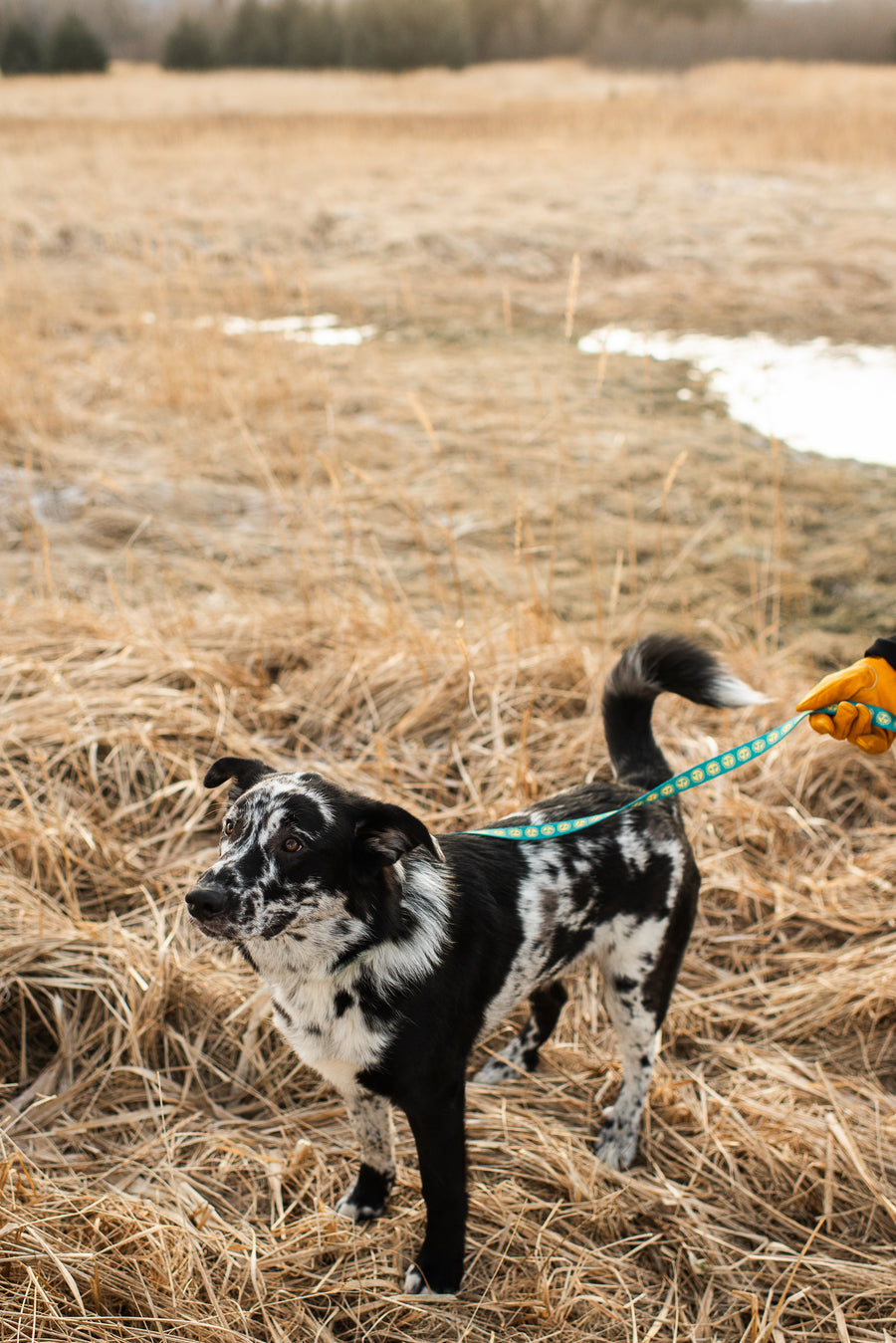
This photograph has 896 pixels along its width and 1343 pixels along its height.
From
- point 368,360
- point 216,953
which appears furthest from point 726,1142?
point 368,360

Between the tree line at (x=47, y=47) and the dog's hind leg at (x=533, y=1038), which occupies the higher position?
the tree line at (x=47, y=47)

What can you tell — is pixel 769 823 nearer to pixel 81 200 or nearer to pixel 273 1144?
pixel 273 1144

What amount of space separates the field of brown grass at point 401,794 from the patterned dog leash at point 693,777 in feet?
2.38

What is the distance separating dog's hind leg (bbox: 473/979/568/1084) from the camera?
2680 mm

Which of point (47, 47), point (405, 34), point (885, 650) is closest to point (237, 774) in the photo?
point (885, 650)

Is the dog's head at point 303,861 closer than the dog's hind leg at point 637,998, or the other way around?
the dog's head at point 303,861

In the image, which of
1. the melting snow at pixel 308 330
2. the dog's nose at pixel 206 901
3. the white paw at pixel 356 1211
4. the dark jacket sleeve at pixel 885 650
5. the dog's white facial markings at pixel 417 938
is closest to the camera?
the dog's nose at pixel 206 901

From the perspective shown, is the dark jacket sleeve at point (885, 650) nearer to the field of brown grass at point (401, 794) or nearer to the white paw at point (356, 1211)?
the field of brown grass at point (401, 794)

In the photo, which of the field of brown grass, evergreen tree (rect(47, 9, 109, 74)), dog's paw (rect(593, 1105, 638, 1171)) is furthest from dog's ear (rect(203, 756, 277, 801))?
evergreen tree (rect(47, 9, 109, 74))

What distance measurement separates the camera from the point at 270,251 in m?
13.1

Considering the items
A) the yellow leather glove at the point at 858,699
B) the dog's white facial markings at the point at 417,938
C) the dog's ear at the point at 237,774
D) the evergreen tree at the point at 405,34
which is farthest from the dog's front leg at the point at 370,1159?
the evergreen tree at the point at 405,34

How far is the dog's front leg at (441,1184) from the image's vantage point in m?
1.95

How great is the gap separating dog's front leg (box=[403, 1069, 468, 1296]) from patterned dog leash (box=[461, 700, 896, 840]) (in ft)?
1.76

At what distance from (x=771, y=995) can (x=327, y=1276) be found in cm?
158
